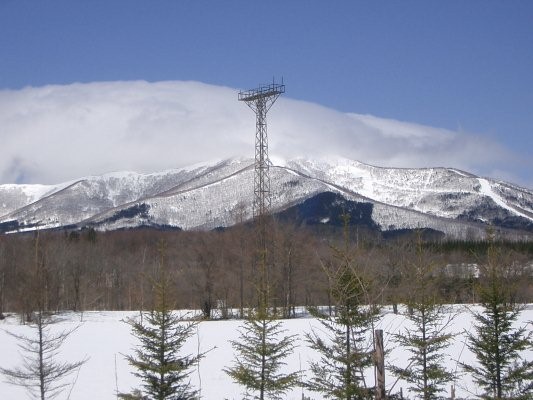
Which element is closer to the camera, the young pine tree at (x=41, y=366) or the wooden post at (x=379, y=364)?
the wooden post at (x=379, y=364)

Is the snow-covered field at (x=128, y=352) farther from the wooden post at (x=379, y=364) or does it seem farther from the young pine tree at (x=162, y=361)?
the wooden post at (x=379, y=364)

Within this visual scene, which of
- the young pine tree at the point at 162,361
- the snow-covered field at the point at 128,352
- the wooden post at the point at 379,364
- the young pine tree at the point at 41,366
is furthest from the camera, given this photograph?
the snow-covered field at the point at 128,352

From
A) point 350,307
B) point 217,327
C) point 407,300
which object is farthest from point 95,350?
point 350,307

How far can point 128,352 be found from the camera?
3453 centimetres

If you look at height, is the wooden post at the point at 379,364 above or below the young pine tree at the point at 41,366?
above

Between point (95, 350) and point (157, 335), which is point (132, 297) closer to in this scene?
Result: point (95, 350)

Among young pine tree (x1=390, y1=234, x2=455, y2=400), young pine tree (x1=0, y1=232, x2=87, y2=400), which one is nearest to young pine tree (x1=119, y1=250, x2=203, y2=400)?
young pine tree (x1=0, y1=232, x2=87, y2=400)

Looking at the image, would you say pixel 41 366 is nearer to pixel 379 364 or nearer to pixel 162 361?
pixel 162 361

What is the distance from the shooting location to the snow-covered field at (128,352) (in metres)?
23.9

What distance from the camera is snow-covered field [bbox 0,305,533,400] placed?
23852mm

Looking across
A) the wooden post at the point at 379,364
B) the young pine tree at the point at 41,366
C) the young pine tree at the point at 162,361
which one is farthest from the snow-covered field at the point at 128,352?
the wooden post at the point at 379,364

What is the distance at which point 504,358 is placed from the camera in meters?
17.1

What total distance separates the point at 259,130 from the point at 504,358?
99.4 ft

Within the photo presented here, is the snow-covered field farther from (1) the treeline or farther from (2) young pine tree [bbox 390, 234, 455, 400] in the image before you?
(1) the treeline
